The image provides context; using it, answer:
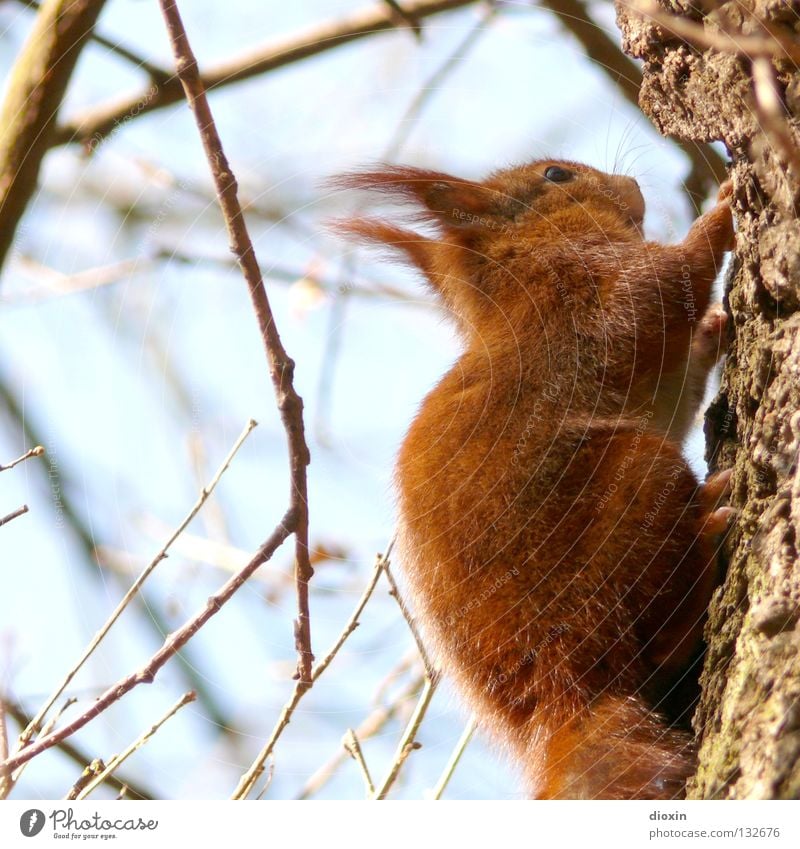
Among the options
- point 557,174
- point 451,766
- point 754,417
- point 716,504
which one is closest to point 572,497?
point 716,504

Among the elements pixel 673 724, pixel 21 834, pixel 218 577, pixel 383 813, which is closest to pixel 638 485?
pixel 673 724

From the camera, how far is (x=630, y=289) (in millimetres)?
2703

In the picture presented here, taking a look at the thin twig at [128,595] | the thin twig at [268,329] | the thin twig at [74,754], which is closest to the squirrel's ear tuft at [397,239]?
the thin twig at [268,329]

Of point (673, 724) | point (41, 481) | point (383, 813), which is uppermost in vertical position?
point (41, 481)

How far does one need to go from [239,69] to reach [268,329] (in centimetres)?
110

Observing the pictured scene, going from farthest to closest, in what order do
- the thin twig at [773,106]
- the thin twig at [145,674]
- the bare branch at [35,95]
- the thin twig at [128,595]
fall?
the bare branch at [35,95] < the thin twig at [128,595] < the thin twig at [145,674] < the thin twig at [773,106]

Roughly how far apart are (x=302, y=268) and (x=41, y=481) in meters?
0.92

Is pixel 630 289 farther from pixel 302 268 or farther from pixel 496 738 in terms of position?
pixel 496 738

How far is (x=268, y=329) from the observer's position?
2.08 meters

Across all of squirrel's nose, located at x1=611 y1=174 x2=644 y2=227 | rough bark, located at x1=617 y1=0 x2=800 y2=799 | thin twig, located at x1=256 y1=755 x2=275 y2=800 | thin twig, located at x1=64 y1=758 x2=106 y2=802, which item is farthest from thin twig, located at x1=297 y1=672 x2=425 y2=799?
squirrel's nose, located at x1=611 y1=174 x2=644 y2=227

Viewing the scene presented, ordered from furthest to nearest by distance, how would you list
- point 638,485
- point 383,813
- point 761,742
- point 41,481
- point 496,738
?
point 41,481
point 496,738
point 638,485
point 383,813
point 761,742

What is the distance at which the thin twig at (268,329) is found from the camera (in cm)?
202

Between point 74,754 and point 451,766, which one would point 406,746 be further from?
point 74,754

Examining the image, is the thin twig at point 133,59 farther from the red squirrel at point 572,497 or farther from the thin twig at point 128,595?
the thin twig at point 128,595
